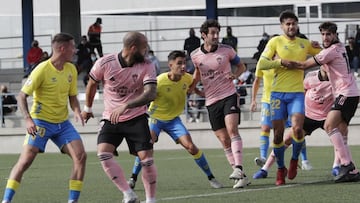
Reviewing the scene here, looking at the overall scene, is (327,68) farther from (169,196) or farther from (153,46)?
(153,46)

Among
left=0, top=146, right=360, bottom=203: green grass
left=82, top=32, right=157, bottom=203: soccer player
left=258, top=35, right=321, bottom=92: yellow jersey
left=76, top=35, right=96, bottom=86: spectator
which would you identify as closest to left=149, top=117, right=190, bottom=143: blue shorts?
left=0, top=146, right=360, bottom=203: green grass

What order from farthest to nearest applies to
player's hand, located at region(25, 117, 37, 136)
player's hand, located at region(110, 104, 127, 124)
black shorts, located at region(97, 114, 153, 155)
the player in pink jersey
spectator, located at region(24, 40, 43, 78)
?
spectator, located at region(24, 40, 43, 78) → the player in pink jersey → black shorts, located at region(97, 114, 153, 155) → player's hand, located at region(25, 117, 37, 136) → player's hand, located at region(110, 104, 127, 124)

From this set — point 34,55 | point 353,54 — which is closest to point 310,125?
point 353,54

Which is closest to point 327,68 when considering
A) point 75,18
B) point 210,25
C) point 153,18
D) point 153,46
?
point 210,25

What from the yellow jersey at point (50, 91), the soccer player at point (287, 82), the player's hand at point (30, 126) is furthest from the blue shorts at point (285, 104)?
the player's hand at point (30, 126)

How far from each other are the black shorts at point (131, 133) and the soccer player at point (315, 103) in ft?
14.8

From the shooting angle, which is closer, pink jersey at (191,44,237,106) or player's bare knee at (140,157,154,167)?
player's bare knee at (140,157,154,167)

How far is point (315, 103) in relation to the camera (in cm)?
1672

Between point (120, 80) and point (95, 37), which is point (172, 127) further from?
point (95, 37)

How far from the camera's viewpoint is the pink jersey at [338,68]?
46.2 feet

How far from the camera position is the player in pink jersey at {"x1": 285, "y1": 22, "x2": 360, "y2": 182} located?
14078 mm

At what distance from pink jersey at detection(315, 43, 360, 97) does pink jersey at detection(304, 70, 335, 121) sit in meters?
1.98

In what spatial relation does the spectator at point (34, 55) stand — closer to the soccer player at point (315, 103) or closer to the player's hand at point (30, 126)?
the soccer player at point (315, 103)

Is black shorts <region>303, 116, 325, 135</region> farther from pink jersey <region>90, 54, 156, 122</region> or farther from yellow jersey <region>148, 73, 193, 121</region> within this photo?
pink jersey <region>90, 54, 156, 122</region>
